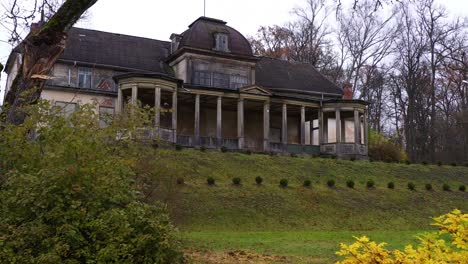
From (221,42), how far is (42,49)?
91.2 feet

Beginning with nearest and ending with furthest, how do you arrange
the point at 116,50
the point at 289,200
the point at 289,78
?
the point at 289,200 → the point at 116,50 → the point at 289,78

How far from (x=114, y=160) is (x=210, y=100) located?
88.1 ft

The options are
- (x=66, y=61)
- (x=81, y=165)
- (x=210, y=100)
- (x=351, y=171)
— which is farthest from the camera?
(x=210, y=100)

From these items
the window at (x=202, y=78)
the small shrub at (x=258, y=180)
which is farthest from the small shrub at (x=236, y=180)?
the window at (x=202, y=78)

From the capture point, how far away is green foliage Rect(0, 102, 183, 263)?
5551 mm

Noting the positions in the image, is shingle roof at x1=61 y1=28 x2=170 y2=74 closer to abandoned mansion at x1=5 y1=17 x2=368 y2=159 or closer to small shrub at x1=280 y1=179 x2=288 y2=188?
abandoned mansion at x1=5 y1=17 x2=368 y2=159

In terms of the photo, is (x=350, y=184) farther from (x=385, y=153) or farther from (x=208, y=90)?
(x=385, y=153)

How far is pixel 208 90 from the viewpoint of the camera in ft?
104

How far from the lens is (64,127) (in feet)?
22.5

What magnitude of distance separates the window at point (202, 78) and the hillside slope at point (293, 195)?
810 centimetres

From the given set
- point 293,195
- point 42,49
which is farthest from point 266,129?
point 42,49

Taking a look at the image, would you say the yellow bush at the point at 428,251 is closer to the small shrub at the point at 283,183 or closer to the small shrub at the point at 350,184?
the small shrub at the point at 283,183

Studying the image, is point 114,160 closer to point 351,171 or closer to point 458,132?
point 351,171

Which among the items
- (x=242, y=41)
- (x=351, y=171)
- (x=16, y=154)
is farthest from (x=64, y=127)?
(x=242, y=41)
